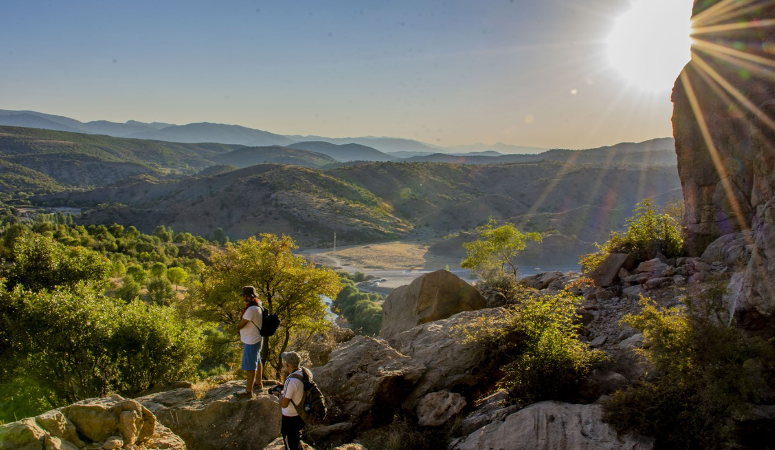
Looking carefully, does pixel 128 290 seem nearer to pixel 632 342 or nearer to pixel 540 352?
pixel 540 352

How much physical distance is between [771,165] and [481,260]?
14.9 metres

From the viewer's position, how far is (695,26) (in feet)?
49.4

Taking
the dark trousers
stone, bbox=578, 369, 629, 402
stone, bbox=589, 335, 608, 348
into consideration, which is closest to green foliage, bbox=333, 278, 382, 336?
stone, bbox=589, 335, 608, 348

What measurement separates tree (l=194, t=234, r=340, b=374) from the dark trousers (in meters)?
7.50

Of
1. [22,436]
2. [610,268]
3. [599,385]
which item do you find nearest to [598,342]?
[599,385]

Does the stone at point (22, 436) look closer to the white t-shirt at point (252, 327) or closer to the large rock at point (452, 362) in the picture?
the white t-shirt at point (252, 327)

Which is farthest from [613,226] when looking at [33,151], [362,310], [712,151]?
[33,151]

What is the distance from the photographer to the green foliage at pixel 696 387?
22.4ft

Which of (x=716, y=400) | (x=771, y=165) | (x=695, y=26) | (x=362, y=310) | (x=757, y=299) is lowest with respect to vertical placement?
(x=362, y=310)

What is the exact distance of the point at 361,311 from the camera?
38.4 m

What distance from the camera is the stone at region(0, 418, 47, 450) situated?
5.44 metres

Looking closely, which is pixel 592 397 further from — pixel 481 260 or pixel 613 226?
pixel 613 226

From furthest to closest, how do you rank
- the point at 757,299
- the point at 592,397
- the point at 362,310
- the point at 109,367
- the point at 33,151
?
the point at 33,151, the point at 362,310, the point at 109,367, the point at 592,397, the point at 757,299

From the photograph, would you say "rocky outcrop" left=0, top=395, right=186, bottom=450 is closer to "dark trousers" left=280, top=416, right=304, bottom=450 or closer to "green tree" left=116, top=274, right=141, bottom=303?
"dark trousers" left=280, top=416, right=304, bottom=450
